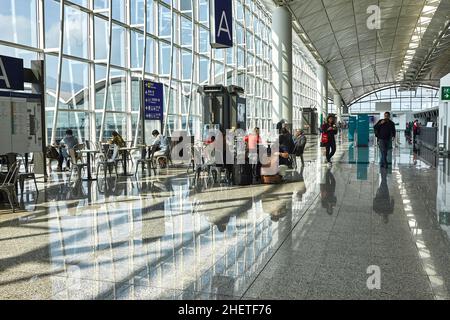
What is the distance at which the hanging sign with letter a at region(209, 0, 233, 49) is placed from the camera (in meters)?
11.4

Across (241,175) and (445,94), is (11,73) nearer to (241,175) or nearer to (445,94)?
(241,175)

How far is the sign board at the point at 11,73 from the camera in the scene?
29.1 feet

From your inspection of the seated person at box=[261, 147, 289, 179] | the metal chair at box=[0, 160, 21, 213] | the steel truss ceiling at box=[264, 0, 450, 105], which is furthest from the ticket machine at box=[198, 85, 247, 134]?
the metal chair at box=[0, 160, 21, 213]

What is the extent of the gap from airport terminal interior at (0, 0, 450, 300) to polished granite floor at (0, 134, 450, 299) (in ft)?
0.08

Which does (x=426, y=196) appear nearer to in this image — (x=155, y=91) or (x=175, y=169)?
(x=175, y=169)

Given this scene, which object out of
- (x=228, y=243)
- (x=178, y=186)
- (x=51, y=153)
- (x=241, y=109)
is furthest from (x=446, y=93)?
(x=228, y=243)

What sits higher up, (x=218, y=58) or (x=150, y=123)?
(x=218, y=58)

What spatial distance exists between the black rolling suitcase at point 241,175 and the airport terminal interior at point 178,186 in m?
0.02

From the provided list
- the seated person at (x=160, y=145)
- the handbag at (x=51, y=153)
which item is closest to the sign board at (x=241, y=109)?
the seated person at (x=160, y=145)

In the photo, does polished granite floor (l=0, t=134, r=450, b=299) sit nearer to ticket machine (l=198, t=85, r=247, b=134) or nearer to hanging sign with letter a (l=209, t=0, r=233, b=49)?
hanging sign with letter a (l=209, t=0, r=233, b=49)

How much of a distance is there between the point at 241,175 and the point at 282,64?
1291 cm

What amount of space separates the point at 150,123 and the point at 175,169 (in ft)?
17.6

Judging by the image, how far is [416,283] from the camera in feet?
12.2
